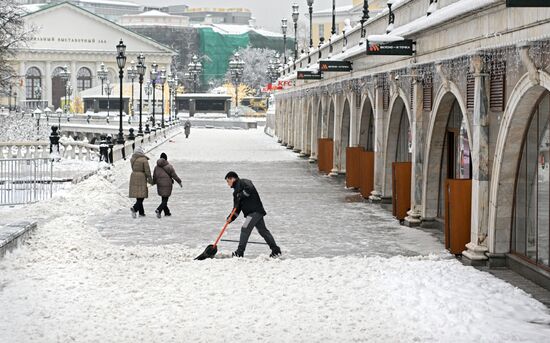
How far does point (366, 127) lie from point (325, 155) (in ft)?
23.5

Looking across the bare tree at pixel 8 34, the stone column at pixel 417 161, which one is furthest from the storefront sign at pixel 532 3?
the bare tree at pixel 8 34

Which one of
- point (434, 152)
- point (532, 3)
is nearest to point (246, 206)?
point (434, 152)

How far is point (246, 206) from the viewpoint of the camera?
16.9m

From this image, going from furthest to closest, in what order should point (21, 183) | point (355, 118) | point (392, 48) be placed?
point (355, 118) → point (21, 183) → point (392, 48)

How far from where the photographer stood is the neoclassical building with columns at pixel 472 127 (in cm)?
1492

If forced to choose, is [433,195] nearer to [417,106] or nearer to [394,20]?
[417,106]

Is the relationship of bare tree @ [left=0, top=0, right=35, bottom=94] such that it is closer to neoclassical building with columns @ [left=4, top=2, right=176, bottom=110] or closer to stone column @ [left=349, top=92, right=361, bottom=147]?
stone column @ [left=349, top=92, right=361, bottom=147]

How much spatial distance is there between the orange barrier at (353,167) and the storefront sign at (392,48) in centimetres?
838

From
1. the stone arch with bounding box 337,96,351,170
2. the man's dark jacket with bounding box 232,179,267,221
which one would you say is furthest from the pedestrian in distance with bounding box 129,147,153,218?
the stone arch with bounding box 337,96,351,170

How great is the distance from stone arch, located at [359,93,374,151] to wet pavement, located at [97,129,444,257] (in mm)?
1610

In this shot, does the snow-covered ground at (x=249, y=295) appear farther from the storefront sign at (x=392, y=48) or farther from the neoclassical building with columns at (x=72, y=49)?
the neoclassical building with columns at (x=72, y=49)

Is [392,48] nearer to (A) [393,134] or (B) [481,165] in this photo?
(B) [481,165]

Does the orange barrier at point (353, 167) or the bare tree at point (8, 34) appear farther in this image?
the bare tree at point (8, 34)

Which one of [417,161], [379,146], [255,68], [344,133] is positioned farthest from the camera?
[255,68]
